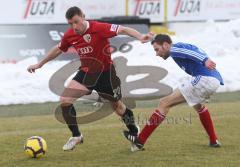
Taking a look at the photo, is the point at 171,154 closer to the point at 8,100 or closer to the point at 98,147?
the point at 98,147

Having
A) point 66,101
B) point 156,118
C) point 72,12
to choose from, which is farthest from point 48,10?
point 156,118

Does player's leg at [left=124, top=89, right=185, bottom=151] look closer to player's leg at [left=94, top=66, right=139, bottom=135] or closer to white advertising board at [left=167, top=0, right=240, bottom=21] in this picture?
player's leg at [left=94, top=66, right=139, bottom=135]

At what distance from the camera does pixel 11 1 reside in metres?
21.8

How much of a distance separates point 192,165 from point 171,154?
86 cm

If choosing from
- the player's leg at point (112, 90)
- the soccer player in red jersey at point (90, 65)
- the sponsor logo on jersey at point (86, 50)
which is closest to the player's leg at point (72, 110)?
the soccer player in red jersey at point (90, 65)

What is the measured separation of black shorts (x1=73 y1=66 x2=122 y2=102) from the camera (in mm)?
9742

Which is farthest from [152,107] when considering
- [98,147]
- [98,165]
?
[98,165]

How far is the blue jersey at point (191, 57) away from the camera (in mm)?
9031

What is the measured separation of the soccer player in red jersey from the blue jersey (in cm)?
65

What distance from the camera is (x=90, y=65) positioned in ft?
32.0

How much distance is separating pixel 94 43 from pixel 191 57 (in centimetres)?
148

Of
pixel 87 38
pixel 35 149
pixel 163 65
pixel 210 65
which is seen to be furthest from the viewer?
pixel 163 65

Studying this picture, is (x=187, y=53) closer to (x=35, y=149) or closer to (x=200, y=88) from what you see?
(x=200, y=88)

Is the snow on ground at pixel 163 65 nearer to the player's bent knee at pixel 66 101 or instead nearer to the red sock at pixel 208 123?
the player's bent knee at pixel 66 101
